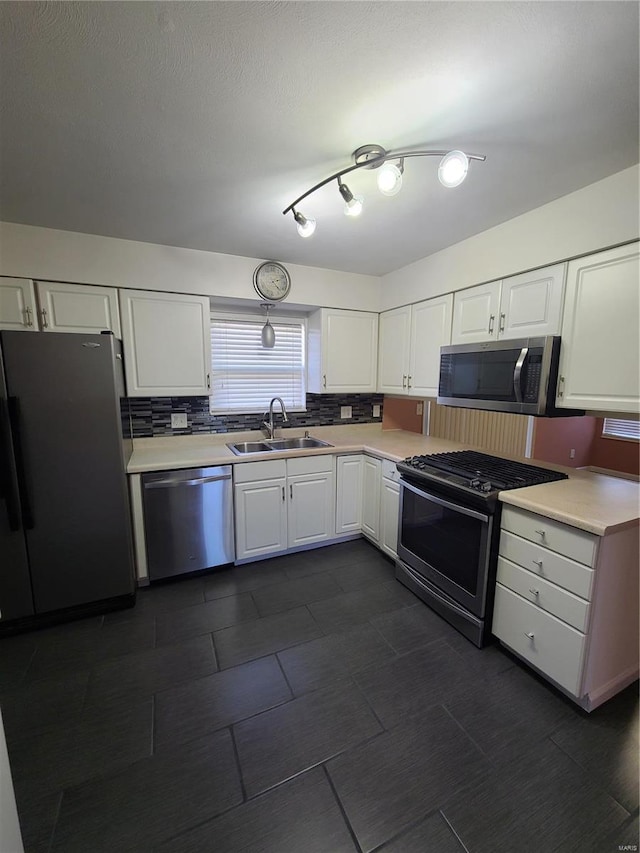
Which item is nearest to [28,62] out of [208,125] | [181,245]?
[208,125]

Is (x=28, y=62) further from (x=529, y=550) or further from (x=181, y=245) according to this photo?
(x=529, y=550)

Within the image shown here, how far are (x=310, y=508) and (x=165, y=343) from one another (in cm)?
171

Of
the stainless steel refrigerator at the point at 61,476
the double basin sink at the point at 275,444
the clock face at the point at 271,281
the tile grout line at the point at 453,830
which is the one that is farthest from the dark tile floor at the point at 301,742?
the clock face at the point at 271,281

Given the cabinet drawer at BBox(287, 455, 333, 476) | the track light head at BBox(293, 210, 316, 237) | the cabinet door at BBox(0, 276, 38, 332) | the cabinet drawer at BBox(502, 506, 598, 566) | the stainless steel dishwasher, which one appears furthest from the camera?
the cabinet drawer at BBox(287, 455, 333, 476)

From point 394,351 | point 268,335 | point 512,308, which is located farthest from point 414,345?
point 268,335

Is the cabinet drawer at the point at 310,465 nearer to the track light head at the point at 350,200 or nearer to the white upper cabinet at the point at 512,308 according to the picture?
the white upper cabinet at the point at 512,308

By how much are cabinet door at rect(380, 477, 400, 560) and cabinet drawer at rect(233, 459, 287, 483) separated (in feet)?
2.66

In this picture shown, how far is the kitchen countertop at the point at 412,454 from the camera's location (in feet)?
4.88

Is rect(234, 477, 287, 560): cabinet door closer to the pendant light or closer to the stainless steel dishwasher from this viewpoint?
the stainless steel dishwasher

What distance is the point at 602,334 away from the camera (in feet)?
5.53

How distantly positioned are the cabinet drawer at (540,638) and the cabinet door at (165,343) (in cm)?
242

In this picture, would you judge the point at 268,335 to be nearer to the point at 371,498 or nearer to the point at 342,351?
the point at 342,351

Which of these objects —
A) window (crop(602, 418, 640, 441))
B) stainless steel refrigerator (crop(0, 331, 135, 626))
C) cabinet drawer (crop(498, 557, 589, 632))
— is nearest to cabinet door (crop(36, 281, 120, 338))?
stainless steel refrigerator (crop(0, 331, 135, 626))

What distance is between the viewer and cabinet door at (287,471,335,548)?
108 inches
